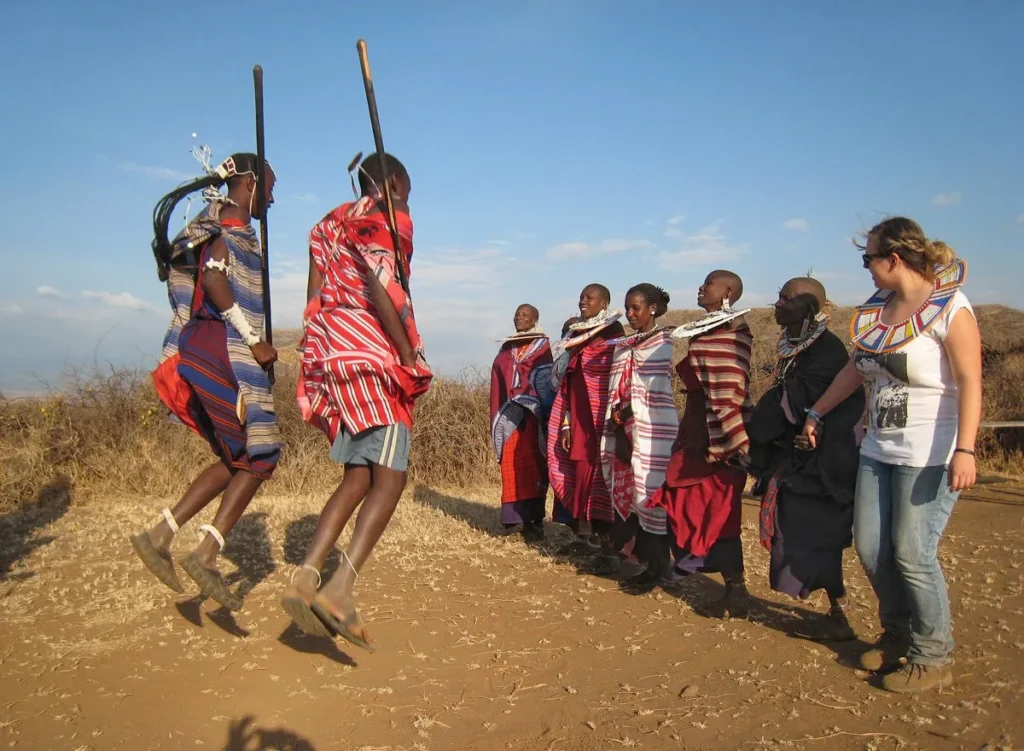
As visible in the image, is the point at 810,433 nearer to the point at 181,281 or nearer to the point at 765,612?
the point at 765,612

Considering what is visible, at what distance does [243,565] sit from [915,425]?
4.36m

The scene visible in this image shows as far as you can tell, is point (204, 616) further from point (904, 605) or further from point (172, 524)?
point (904, 605)

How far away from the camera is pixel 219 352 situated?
13.6ft

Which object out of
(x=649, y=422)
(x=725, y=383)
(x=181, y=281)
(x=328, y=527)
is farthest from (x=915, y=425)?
(x=181, y=281)

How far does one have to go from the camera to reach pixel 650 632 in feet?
14.5

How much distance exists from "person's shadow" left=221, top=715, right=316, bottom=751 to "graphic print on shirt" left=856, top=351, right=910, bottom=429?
8.97 feet

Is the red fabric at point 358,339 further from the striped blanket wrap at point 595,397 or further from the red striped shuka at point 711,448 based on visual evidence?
the striped blanket wrap at point 595,397

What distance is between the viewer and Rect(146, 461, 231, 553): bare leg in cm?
390

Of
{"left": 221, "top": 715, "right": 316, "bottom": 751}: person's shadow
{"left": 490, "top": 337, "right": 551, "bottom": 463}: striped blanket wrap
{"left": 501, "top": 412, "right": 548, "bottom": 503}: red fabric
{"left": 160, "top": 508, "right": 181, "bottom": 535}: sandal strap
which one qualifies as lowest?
{"left": 221, "top": 715, "right": 316, "bottom": 751}: person's shadow

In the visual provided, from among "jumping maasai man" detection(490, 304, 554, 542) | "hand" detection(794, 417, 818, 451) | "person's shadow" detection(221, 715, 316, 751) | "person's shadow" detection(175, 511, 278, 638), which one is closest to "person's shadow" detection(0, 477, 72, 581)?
"person's shadow" detection(175, 511, 278, 638)

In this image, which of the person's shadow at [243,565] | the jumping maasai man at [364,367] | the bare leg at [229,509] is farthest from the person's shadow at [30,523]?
the jumping maasai man at [364,367]

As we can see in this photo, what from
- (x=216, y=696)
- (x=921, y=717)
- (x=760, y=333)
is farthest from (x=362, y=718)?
(x=760, y=333)

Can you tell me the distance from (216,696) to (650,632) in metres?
2.24

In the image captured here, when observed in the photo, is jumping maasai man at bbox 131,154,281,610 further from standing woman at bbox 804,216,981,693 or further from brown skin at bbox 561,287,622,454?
standing woman at bbox 804,216,981,693
